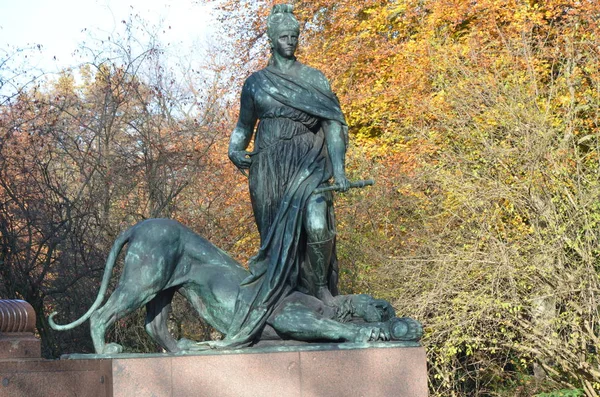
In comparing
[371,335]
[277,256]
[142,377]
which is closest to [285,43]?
[277,256]

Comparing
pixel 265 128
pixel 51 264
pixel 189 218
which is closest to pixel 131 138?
pixel 189 218

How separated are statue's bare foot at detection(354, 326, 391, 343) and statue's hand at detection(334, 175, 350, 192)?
0.93 metres

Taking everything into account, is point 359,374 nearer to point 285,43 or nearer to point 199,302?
point 199,302

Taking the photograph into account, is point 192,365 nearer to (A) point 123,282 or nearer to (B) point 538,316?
(A) point 123,282

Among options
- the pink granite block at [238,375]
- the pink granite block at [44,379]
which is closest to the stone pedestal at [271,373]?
the pink granite block at [238,375]

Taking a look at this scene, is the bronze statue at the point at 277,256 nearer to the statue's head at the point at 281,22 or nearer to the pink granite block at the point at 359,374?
the statue's head at the point at 281,22

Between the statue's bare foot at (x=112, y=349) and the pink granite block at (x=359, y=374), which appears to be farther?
the statue's bare foot at (x=112, y=349)

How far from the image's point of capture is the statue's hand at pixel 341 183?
6.76 meters

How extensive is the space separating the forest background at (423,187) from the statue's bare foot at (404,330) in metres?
7.28

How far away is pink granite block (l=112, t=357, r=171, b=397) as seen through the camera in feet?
19.7

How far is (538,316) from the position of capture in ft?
46.1

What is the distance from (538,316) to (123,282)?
862 cm

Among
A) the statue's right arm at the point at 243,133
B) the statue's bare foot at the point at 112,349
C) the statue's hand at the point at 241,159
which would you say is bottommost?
the statue's bare foot at the point at 112,349

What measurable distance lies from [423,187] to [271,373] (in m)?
10.1
